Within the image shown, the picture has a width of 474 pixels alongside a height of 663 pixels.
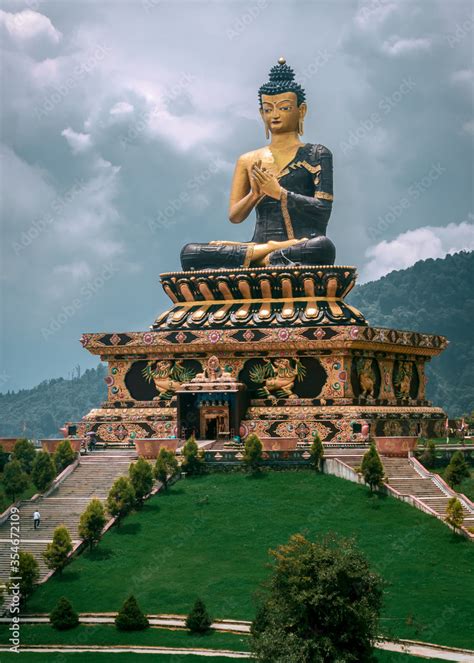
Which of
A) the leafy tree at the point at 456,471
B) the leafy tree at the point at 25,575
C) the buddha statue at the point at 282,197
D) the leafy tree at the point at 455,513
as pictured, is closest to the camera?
the leafy tree at the point at 25,575

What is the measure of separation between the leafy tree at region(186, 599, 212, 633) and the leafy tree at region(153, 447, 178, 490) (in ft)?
22.4

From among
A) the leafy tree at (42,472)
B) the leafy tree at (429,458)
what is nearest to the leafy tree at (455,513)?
the leafy tree at (429,458)

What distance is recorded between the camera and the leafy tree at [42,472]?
28.5 meters

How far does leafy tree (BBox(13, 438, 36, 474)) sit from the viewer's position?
1218 inches

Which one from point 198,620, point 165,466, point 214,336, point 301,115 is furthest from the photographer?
point 301,115

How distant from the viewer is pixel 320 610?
59.9 feet

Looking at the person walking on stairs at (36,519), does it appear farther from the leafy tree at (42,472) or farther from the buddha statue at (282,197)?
the buddha statue at (282,197)

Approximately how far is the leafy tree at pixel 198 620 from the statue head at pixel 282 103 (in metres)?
20.0

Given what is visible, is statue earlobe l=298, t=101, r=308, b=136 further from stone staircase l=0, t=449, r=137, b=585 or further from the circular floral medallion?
stone staircase l=0, t=449, r=137, b=585

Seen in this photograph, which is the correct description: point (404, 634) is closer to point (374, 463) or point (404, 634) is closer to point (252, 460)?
point (374, 463)

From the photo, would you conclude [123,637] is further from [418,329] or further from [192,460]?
[418,329]

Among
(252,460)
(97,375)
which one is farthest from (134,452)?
(97,375)

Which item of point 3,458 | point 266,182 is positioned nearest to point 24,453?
point 3,458

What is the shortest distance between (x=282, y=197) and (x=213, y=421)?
7.66 meters
